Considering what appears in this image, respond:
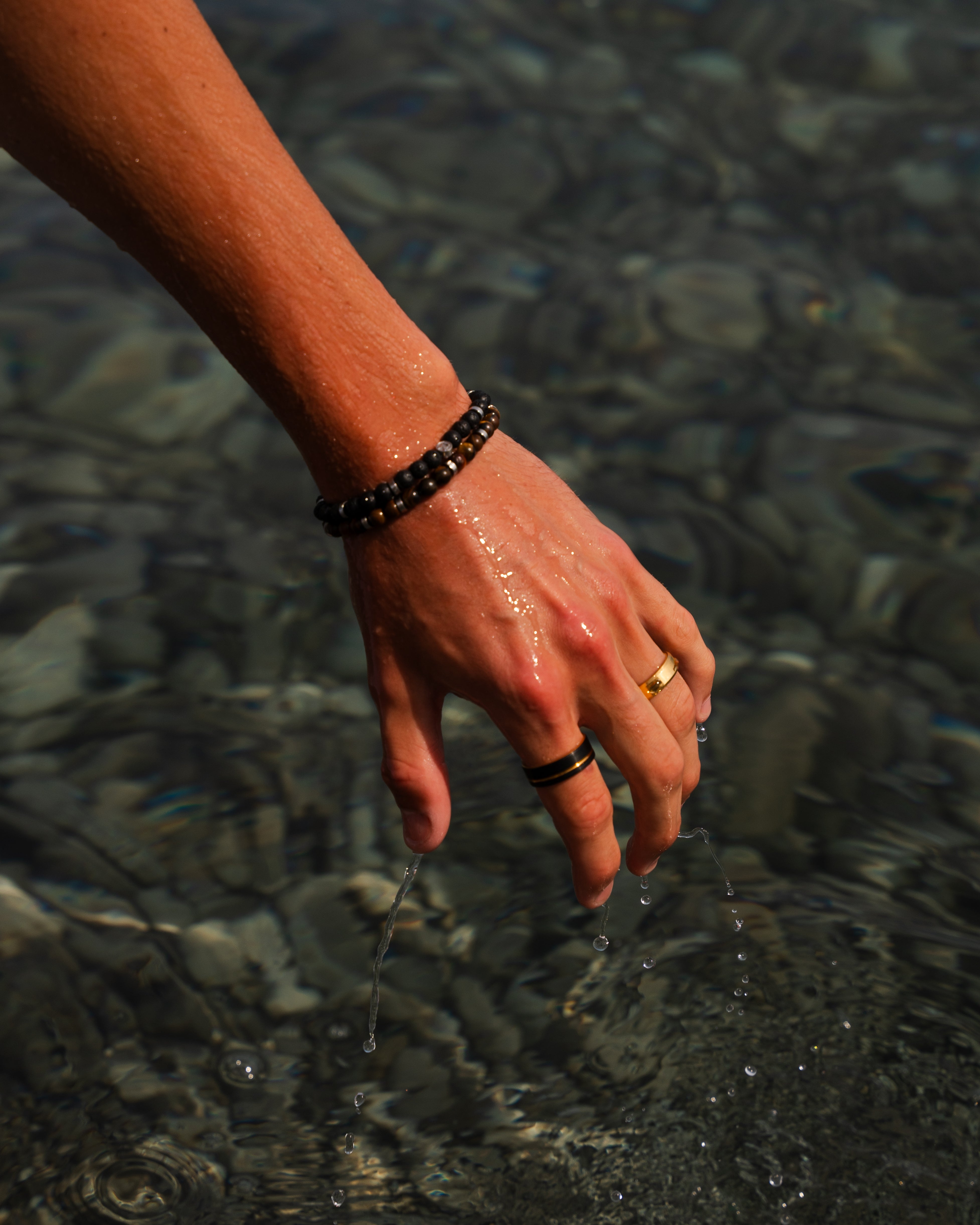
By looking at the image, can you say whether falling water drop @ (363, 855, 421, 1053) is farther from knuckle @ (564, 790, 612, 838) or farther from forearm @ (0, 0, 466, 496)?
forearm @ (0, 0, 466, 496)

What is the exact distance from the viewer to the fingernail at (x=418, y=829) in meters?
1.48

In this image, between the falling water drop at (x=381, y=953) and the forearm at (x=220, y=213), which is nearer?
the forearm at (x=220, y=213)

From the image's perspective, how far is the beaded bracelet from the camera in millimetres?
1363

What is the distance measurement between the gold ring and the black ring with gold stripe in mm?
119

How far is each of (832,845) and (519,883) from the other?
0.57 meters

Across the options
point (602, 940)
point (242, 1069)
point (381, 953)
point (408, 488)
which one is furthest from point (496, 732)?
point (408, 488)

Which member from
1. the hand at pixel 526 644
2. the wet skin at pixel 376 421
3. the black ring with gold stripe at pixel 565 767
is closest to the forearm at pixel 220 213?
the wet skin at pixel 376 421

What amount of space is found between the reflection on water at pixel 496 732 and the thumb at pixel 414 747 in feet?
2.06

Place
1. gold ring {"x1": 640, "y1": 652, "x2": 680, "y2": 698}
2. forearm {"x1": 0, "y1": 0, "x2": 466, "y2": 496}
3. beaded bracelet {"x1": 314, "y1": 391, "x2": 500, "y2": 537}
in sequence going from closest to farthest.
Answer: forearm {"x1": 0, "y1": 0, "x2": 466, "y2": 496}, beaded bracelet {"x1": 314, "y1": 391, "x2": 500, "y2": 537}, gold ring {"x1": 640, "y1": 652, "x2": 680, "y2": 698}

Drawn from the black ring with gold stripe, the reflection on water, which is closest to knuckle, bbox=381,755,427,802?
the black ring with gold stripe

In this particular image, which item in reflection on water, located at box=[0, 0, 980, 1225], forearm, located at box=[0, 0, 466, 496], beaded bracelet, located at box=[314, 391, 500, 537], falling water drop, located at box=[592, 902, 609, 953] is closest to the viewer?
forearm, located at box=[0, 0, 466, 496]

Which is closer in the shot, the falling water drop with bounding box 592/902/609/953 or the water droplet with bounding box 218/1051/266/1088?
the water droplet with bounding box 218/1051/266/1088

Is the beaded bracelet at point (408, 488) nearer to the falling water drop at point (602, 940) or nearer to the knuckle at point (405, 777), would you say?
the knuckle at point (405, 777)

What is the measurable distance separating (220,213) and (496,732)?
132 centimetres
